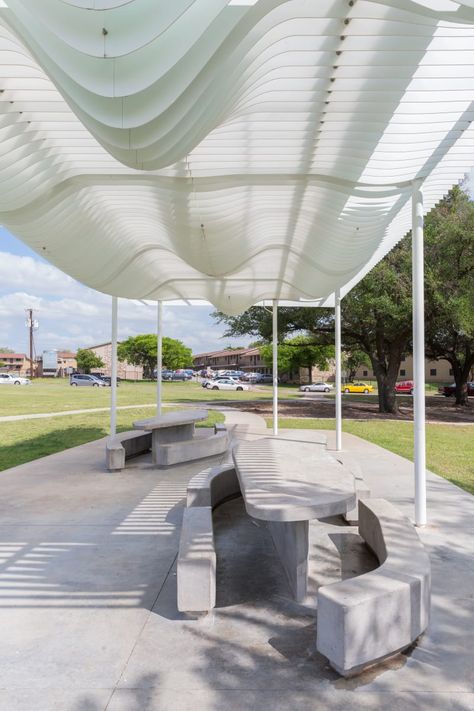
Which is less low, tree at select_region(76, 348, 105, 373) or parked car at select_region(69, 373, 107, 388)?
tree at select_region(76, 348, 105, 373)

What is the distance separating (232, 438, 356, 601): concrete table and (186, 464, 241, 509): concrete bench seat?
58 centimetres

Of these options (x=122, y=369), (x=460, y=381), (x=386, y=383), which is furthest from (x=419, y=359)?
(x=122, y=369)

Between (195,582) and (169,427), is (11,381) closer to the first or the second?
(169,427)

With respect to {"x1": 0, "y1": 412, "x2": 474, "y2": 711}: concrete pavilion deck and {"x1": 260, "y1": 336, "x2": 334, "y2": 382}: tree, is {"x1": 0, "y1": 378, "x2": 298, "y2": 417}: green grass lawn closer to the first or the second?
{"x1": 260, "y1": 336, "x2": 334, "y2": 382}: tree

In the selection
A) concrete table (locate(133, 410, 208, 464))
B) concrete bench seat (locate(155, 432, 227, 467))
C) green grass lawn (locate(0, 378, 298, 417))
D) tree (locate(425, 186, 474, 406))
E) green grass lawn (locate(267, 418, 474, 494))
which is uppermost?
tree (locate(425, 186, 474, 406))

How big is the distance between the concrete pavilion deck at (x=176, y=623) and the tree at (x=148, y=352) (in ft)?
236

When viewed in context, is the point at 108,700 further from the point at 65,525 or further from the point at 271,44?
the point at 271,44

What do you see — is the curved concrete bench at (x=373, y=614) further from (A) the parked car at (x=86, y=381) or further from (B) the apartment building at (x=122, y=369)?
(B) the apartment building at (x=122, y=369)

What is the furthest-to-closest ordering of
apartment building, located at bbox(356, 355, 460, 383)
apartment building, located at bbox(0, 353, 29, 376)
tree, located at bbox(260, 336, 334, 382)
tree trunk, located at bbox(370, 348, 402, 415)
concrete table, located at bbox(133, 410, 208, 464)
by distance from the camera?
1. apartment building, located at bbox(0, 353, 29, 376)
2. apartment building, located at bbox(356, 355, 460, 383)
3. tree, located at bbox(260, 336, 334, 382)
4. tree trunk, located at bbox(370, 348, 402, 415)
5. concrete table, located at bbox(133, 410, 208, 464)

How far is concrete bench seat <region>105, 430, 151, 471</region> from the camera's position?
879 cm

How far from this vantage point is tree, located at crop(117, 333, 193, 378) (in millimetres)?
78000

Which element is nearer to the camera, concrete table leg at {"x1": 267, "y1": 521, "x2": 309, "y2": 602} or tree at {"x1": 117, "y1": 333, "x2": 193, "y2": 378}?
concrete table leg at {"x1": 267, "y1": 521, "x2": 309, "y2": 602}

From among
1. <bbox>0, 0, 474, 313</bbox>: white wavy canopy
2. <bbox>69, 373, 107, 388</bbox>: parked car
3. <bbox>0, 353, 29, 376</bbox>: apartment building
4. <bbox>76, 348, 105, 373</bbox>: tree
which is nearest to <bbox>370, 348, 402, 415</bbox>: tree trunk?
<bbox>0, 0, 474, 313</bbox>: white wavy canopy

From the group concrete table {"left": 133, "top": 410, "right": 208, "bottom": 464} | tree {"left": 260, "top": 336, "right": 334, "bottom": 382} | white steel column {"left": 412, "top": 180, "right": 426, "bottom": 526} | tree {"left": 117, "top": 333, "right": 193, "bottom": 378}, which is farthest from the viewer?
tree {"left": 117, "top": 333, "right": 193, "bottom": 378}
